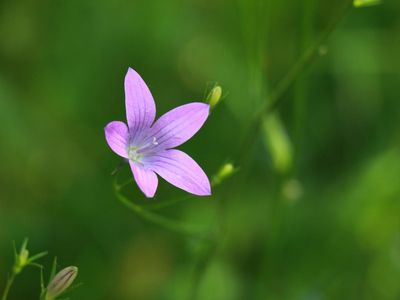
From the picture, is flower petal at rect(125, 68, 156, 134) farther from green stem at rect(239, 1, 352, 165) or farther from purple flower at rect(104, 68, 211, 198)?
green stem at rect(239, 1, 352, 165)

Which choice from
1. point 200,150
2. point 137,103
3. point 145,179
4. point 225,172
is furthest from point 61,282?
point 200,150

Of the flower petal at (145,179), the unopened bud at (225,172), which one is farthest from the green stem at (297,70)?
the flower petal at (145,179)

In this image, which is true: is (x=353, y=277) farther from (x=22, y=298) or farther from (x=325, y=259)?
(x=22, y=298)

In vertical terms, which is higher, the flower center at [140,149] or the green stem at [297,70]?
the green stem at [297,70]

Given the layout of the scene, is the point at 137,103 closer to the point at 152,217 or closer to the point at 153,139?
the point at 153,139

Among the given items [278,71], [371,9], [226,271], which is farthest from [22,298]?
[371,9]

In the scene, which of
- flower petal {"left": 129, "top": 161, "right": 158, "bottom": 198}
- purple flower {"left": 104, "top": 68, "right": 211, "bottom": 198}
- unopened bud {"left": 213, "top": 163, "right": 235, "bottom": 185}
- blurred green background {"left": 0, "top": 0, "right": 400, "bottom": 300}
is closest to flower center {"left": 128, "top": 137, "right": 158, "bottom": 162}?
purple flower {"left": 104, "top": 68, "right": 211, "bottom": 198}

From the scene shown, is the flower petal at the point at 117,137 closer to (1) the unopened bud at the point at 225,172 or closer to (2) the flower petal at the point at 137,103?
(2) the flower petal at the point at 137,103
